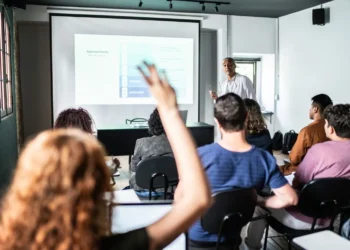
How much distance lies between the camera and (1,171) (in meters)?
4.27

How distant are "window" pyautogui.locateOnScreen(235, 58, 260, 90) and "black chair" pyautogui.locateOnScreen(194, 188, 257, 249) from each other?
6.47m

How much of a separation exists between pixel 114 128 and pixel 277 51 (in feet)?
13.4

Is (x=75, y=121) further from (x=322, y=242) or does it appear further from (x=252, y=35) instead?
(x=252, y=35)

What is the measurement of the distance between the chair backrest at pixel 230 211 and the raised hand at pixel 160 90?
3.09ft

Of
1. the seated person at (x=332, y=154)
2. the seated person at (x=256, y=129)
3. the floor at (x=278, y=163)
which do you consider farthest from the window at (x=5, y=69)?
the seated person at (x=332, y=154)

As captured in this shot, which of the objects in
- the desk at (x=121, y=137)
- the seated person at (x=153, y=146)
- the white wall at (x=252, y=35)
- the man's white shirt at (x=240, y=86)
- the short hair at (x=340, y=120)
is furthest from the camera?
the white wall at (x=252, y=35)

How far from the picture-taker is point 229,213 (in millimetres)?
1796

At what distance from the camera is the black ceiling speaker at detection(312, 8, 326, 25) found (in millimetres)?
6262

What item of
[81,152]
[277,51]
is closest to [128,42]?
[277,51]

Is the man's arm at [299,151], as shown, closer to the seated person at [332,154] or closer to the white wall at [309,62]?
the seated person at [332,154]

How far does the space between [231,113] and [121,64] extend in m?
5.00

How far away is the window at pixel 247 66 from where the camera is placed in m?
8.05

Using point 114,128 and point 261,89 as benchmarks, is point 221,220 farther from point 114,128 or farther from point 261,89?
point 261,89

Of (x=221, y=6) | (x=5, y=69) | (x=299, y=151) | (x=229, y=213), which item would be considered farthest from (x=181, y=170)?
(x=221, y=6)
